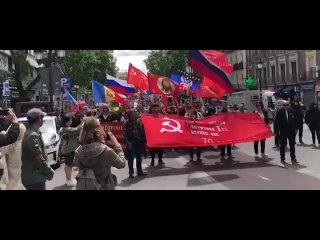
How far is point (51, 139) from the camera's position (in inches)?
504

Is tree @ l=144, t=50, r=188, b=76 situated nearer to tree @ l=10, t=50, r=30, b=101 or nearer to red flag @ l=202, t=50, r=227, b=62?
tree @ l=10, t=50, r=30, b=101

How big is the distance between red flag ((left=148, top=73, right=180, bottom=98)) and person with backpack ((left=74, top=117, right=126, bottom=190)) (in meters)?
14.9

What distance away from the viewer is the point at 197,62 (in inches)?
490

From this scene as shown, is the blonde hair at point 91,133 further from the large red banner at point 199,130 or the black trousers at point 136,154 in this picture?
the large red banner at point 199,130

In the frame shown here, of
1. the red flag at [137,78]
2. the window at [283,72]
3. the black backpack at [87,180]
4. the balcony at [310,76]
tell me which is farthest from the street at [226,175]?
the window at [283,72]

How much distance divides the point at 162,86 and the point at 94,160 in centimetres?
1552

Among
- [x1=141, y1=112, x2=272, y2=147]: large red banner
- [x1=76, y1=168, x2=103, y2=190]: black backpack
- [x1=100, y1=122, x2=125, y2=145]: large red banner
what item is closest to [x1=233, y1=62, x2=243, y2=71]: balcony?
[x1=141, y1=112, x2=272, y2=147]: large red banner

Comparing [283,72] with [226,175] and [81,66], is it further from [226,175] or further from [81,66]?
[226,175]

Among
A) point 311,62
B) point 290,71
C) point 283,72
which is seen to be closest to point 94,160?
point 311,62

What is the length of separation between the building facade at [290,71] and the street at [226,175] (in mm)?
30018

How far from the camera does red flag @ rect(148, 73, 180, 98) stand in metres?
19.9
